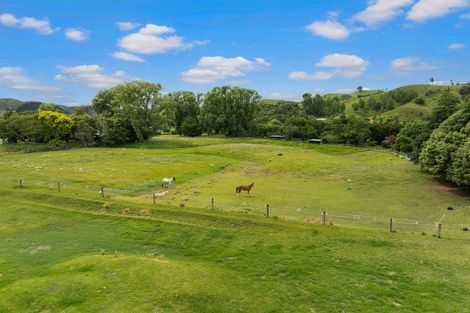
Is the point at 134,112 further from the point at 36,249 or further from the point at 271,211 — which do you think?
the point at 36,249

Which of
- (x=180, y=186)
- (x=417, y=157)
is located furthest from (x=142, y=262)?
(x=417, y=157)

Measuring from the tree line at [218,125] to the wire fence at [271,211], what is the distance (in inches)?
557

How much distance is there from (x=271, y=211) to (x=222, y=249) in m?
9.04

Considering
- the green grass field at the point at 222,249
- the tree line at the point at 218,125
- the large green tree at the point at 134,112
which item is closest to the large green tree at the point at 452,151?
the tree line at the point at 218,125

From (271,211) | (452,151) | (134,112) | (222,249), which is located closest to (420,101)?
(134,112)

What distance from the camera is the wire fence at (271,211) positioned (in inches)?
955

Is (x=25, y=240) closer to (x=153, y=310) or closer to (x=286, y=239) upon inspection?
(x=153, y=310)

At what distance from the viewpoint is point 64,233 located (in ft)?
76.2

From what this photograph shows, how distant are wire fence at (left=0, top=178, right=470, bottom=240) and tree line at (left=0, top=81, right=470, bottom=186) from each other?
46.4ft

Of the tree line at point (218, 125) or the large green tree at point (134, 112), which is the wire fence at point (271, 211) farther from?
the large green tree at point (134, 112)

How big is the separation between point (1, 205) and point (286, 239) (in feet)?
80.6

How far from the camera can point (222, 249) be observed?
20.9 metres

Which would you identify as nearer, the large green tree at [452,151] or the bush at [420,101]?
the large green tree at [452,151]

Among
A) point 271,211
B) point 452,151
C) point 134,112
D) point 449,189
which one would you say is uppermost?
point 134,112
